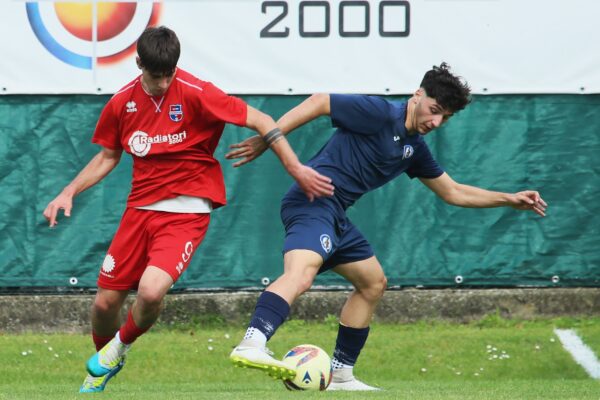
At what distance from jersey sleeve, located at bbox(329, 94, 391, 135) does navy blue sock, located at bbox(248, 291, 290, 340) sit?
140cm

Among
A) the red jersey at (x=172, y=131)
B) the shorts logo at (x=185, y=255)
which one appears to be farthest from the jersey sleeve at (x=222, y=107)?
the shorts logo at (x=185, y=255)

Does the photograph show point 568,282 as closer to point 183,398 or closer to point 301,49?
point 301,49

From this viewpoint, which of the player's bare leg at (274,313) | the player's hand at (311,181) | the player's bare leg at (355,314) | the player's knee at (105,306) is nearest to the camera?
the player's bare leg at (274,313)

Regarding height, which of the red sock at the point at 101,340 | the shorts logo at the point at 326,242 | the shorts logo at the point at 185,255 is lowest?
the red sock at the point at 101,340

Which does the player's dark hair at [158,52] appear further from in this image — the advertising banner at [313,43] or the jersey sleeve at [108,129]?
the advertising banner at [313,43]

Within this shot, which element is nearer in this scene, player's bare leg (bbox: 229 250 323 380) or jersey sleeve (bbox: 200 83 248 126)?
player's bare leg (bbox: 229 250 323 380)

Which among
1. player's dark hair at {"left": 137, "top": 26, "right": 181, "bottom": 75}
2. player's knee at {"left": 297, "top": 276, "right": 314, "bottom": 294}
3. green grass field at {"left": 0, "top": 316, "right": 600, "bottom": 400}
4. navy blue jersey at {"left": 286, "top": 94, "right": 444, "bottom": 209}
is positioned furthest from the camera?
green grass field at {"left": 0, "top": 316, "right": 600, "bottom": 400}

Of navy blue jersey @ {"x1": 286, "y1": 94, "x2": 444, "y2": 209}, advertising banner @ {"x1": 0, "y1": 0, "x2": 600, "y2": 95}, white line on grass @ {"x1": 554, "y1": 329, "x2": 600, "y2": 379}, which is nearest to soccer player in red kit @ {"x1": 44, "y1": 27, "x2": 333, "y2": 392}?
navy blue jersey @ {"x1": 286, "y1": 94, "x2": 444, "y2": 209}

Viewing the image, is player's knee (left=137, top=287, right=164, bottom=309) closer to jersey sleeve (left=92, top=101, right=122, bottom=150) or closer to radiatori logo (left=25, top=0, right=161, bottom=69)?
jersey sleeve (left=92, top=101, right=122, bottom=150)

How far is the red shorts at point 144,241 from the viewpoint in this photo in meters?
8.61

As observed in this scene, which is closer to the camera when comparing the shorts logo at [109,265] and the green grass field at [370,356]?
the shorts logo at [109,265]

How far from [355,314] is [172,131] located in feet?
5.83

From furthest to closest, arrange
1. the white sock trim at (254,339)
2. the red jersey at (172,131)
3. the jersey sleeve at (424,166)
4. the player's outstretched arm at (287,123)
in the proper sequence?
the jersey sleeve at (424,166) → the red jersey at (172,131) → the player's outstretched arm at (287,123) → the white sock trim at (254,339)

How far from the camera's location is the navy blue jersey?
8.70 m
